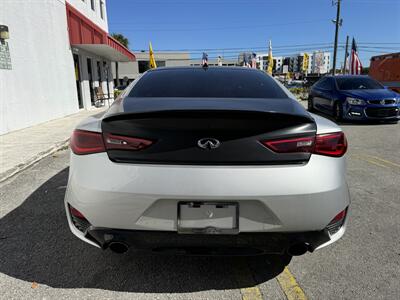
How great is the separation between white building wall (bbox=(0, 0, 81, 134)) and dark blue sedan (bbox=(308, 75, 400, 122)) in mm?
9757

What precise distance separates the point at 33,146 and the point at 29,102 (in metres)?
3.58

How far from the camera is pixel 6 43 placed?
28.4 feet

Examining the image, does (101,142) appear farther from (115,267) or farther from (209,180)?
(115,267)

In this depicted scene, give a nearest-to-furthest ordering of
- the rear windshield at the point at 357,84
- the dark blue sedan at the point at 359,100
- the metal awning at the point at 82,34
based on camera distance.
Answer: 1. the dark blue sedan at the point at 359,100
2. the rear windshield at the point at 357,84
3. the metal awning at the point at 82,34

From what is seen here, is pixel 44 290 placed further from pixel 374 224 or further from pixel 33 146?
pixel 33 146

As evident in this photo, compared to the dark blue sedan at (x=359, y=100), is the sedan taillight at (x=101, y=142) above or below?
above

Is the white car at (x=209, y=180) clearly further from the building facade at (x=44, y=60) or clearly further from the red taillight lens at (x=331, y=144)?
the building facade at (x=44, y=60)

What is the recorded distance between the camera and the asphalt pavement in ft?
7.38

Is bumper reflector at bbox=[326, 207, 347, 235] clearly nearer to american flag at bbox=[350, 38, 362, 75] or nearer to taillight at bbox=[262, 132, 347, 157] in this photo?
taillight at bbox=[262, 132, 347, 157]

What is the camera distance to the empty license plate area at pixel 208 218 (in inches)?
76.4

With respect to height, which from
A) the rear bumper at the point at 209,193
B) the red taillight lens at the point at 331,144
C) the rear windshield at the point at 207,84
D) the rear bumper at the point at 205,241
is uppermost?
the rear windshield at the point at 207,84


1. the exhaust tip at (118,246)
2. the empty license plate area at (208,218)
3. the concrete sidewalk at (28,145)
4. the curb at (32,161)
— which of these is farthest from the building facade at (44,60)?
the empty license plate area at (208,218)

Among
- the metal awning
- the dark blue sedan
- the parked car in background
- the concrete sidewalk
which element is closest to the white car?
the concrete sidewalk

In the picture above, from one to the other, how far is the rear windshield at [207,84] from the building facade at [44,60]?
703cm
